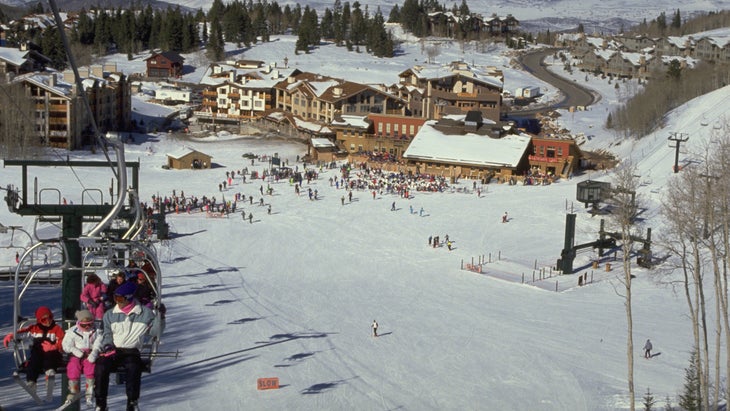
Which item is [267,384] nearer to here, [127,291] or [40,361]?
[40,361]

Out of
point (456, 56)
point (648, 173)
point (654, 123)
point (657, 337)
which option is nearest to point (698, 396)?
point (657, 337)

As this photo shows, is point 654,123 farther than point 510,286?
Yes

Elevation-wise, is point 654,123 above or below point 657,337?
above

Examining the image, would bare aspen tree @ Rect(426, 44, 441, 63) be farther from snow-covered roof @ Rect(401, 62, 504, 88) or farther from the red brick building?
the red brick building

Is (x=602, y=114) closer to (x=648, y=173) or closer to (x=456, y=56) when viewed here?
(x=648, y=173)

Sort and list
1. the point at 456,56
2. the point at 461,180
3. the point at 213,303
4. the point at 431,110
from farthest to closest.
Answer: the point at 456,56 → the point at 431,110 → the point at 461,180 → the point at 213,303

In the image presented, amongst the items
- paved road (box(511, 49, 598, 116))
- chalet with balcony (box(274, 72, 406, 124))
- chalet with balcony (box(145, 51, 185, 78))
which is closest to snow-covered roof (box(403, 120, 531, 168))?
chalet with balcony (box(274, 72, 406, 124))
